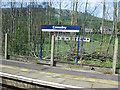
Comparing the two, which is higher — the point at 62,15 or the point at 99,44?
the point at 62,15

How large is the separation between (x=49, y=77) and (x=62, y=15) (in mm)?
7553

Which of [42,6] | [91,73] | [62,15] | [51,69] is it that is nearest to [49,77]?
[51,69]

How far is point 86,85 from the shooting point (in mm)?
4285

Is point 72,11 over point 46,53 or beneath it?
over

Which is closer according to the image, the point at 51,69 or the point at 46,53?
the point at 51,69

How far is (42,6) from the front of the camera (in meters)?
12.5

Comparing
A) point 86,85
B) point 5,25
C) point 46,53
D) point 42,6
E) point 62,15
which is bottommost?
point 86,85

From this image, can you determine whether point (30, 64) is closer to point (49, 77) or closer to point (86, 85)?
point (49, 77)

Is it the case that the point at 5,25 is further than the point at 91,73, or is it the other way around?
the point at 5,25

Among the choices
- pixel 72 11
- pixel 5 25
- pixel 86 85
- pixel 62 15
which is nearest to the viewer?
pixel 86 85

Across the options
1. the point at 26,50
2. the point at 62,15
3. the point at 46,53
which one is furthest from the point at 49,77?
the point at 62,15

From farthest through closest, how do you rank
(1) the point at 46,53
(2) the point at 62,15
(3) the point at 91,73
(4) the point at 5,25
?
1. (4) the point at 5,25
2. (2) the point at 62,15
3. (1) the point at 46,53
4. (3) the point at 91,73

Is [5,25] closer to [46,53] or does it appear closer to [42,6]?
[42,6]

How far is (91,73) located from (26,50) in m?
4.82
